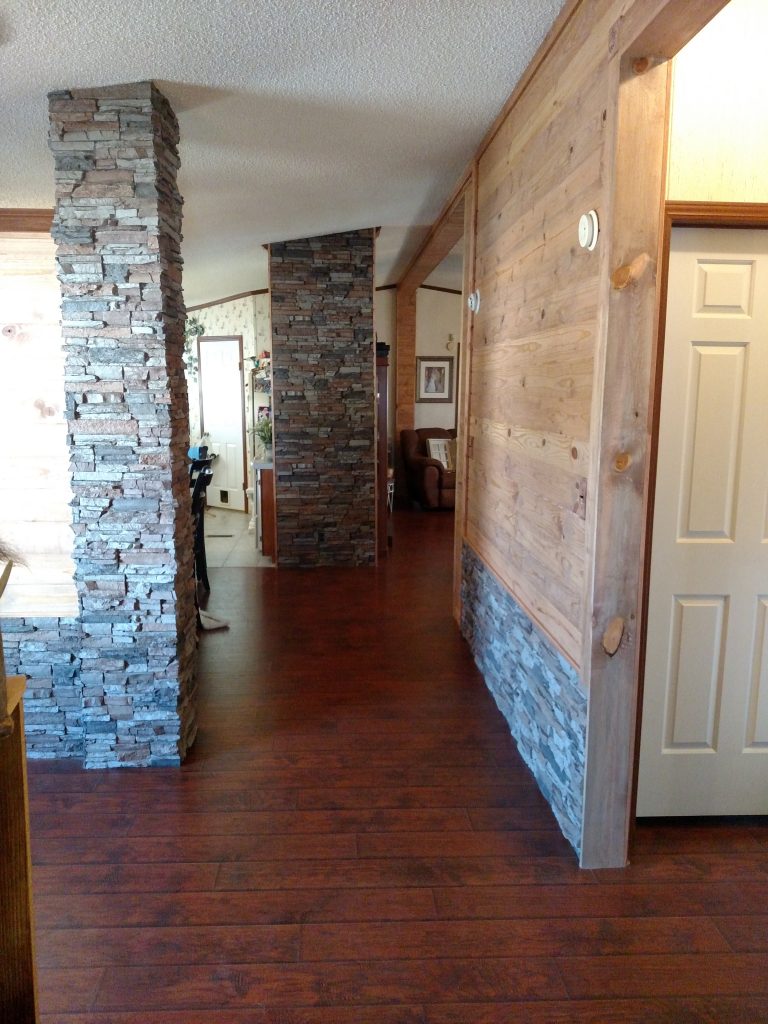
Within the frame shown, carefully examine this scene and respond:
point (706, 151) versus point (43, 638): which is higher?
point (706, 151)

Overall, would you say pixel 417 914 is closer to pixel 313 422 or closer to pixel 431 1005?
pixel 431 1005

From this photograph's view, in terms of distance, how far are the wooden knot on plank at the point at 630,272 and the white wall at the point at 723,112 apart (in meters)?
0.31

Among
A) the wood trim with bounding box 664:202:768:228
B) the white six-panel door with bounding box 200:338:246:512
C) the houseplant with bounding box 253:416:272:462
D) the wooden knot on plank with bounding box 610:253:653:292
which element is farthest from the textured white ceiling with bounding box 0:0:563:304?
the white six-panel door with bounding box 200:338:246:512

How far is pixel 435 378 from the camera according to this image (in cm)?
916

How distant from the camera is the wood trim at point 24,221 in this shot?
Result: 2.86 metres

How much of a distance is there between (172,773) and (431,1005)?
4.69 feet

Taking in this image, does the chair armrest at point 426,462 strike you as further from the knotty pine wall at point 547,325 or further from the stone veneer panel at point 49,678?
the stone veneer panel at point 49,678

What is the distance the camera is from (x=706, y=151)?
2.13 meters

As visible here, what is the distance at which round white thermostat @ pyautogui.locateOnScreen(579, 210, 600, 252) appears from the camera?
207cm

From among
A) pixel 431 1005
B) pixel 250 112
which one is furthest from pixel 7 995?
pixel 250 112

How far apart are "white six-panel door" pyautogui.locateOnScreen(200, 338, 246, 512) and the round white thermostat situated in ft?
22.4

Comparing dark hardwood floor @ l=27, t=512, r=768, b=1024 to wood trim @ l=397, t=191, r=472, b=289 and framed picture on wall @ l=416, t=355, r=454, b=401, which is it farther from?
framed picture on wall @ l=416, t=355, r=454, b=401

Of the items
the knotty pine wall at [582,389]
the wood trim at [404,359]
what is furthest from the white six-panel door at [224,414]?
the knotty pine wall at [582,389]

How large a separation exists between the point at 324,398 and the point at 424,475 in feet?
8.73
